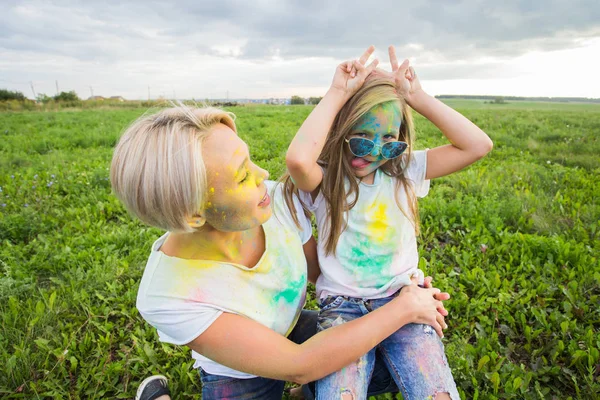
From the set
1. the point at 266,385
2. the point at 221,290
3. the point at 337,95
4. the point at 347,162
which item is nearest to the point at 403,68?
the point at 337,95

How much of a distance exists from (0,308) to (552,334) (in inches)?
170

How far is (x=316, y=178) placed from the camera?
6.47ft

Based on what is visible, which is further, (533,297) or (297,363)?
(533,297)

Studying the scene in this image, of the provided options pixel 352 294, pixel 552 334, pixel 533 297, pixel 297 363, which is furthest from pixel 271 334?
pixel 533 297

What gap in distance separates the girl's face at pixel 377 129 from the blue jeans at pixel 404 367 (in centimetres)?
83

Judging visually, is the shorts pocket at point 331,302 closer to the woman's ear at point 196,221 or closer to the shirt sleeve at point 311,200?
the shirt sleeve at point 311,200

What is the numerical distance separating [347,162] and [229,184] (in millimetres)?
867

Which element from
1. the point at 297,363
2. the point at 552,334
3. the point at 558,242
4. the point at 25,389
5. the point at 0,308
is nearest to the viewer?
the point at 297,363

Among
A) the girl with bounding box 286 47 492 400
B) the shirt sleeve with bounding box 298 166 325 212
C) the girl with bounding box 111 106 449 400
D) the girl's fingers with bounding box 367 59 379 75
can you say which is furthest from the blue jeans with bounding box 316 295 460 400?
the girl's fingers with bounding box 367 59 379 75

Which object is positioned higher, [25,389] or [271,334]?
[271,334]

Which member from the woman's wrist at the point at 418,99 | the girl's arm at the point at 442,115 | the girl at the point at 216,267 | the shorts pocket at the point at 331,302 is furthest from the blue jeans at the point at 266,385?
the woman's wrist at the point at 418,99

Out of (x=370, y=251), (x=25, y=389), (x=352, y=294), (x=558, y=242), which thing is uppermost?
(x=370, y=251)

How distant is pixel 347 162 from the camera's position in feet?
6.88

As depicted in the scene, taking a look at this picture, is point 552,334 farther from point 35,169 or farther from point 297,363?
point 35,169
